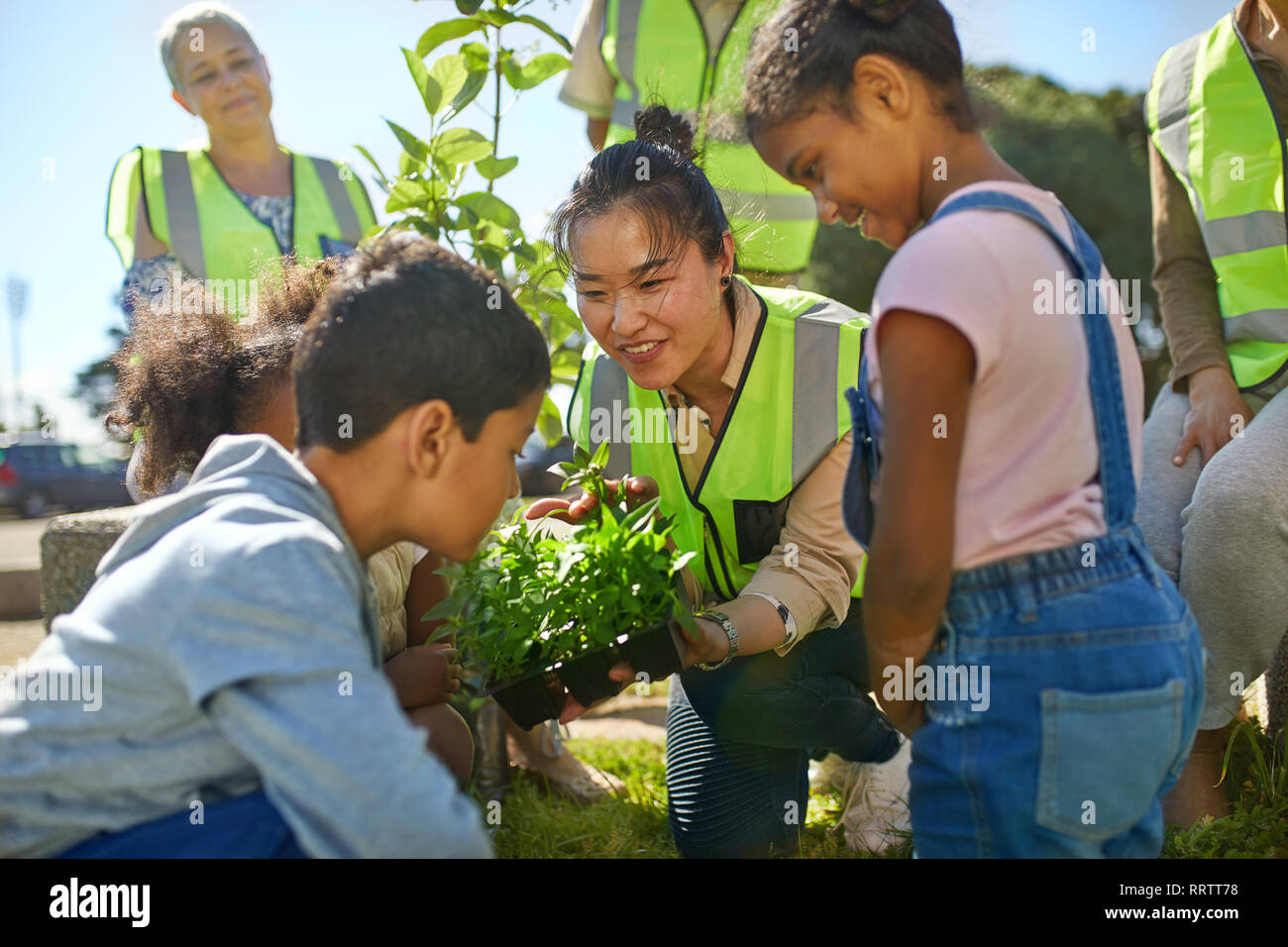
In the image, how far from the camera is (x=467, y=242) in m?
2.87

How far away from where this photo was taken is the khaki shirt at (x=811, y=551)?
2.33 meters

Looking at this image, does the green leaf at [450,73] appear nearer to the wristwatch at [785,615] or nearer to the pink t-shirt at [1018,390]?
the wristwatch at [785,615]

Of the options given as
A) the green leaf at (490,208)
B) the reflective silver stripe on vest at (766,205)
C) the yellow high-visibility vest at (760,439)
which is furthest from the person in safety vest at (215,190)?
the yellow high-visibility vest at (760,439)

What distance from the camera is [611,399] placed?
273cm

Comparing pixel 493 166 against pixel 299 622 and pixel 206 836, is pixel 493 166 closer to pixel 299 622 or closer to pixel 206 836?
pixel 299 622

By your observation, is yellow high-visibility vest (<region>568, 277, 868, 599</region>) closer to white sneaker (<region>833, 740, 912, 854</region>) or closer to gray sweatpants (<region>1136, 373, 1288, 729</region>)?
white sneaker (<region>833, 740, 912, 854</region>)

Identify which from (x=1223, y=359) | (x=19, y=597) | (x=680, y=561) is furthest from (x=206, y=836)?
(x=19, y=597)

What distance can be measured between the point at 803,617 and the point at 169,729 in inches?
52.3

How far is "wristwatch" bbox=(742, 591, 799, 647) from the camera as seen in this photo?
228cm

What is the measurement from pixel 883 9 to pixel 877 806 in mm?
2001

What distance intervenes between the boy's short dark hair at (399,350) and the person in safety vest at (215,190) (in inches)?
69.4
